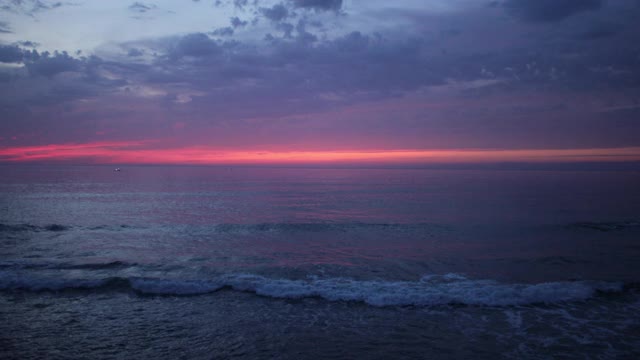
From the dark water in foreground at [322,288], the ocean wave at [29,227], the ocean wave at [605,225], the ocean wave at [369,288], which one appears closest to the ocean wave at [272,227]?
the ocean wave at [29,227]

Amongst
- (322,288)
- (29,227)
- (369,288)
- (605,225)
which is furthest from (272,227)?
(605,225)

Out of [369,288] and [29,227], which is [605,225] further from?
[29,227]

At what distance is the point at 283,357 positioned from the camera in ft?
29.9

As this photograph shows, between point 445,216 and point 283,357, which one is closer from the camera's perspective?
point 283,357

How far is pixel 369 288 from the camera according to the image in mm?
14539

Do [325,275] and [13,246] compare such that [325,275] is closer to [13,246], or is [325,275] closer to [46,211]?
[13,246]

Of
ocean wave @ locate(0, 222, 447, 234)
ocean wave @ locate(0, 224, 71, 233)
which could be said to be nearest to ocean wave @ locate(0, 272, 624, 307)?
ocean wave @ locate(0, 222, 447, 234)

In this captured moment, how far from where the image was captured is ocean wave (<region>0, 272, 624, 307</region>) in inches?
527

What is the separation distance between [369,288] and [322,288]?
5.89ft

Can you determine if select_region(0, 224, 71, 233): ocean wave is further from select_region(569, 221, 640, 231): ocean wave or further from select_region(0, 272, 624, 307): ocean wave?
select_region(569, 221, 640, 231): ocean wave

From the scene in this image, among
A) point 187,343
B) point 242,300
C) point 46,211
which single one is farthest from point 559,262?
point 46,211

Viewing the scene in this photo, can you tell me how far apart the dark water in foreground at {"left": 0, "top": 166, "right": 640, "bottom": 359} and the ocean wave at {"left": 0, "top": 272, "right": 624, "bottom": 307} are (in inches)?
2.9

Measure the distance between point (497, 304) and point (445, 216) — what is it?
21.2 m

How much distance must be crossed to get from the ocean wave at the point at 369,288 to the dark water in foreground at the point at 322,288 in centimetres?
7
